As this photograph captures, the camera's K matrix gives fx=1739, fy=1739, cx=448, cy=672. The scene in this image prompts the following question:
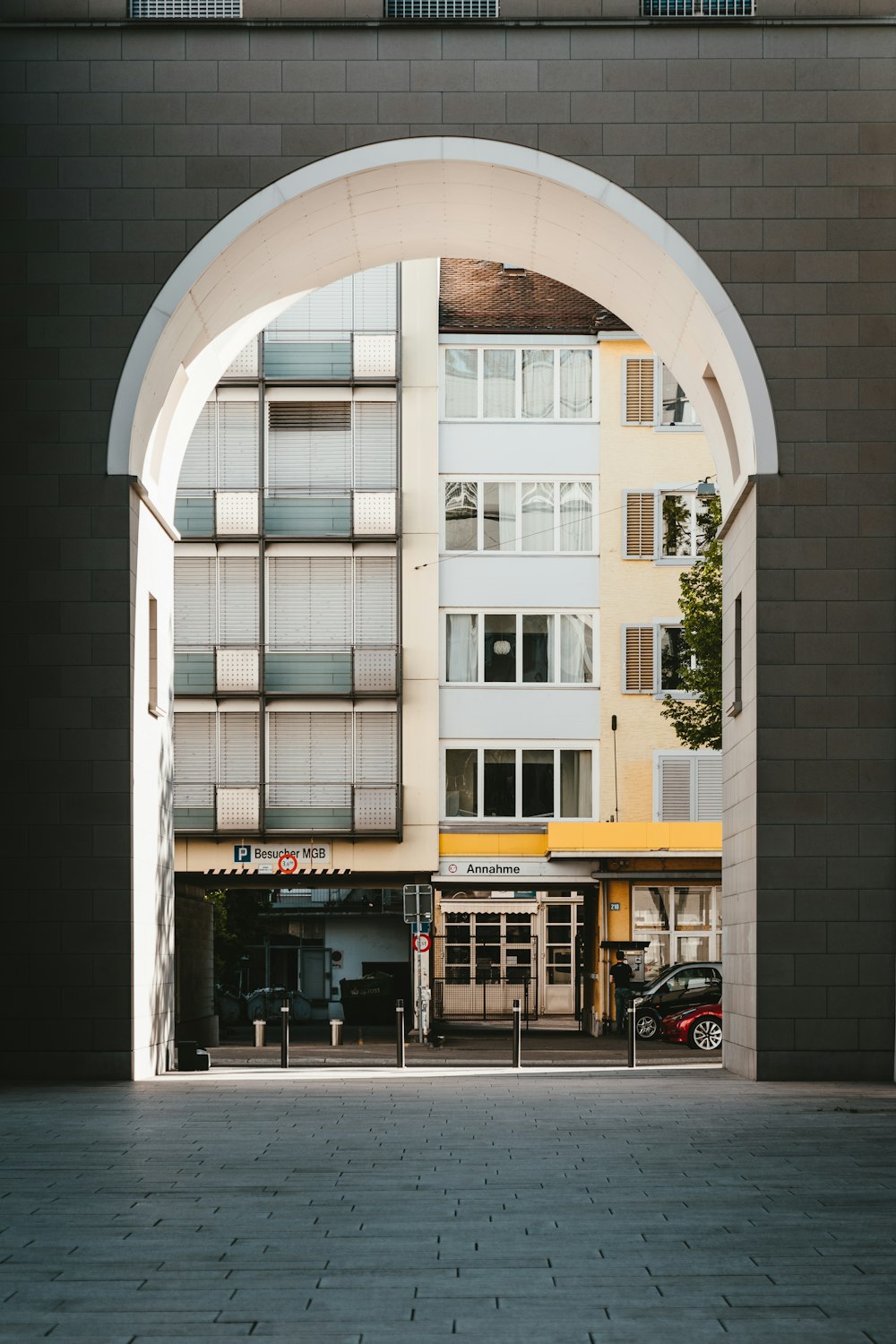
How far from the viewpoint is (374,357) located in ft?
109

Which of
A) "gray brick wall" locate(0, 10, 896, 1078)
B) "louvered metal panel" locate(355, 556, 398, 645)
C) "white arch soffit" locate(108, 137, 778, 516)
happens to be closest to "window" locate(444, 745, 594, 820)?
"louvered metal panel" locate(355, 556, 398, 645)

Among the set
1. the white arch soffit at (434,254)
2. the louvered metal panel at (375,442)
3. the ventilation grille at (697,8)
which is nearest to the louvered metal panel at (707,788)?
the louvered metal panel at (375,442)

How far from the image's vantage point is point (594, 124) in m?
15.2

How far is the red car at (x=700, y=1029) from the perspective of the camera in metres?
26.9

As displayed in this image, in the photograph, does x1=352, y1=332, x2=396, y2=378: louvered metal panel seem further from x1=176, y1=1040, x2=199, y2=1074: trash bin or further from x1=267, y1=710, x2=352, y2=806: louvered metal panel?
x1=176, y1=1040, x2=199, y2=1074: trash bin

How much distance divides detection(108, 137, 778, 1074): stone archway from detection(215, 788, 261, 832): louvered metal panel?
1565 cm

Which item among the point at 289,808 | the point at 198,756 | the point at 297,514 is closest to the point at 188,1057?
the point at 289,808

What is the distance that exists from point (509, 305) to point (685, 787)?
404 inches

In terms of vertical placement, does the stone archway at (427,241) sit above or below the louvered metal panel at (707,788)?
above

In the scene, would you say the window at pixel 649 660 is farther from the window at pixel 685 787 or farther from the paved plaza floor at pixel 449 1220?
the paved plaza floor at pixel 449 1220

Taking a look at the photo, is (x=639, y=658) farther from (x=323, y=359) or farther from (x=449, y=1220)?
(x=449, y=1220)

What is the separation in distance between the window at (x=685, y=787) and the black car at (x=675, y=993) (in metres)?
5.42

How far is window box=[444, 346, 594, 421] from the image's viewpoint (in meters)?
34.1

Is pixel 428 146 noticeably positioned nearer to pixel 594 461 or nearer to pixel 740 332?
pixel 740 332
